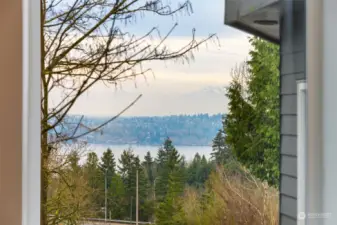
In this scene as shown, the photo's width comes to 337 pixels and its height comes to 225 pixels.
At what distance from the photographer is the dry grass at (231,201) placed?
3.55 ft

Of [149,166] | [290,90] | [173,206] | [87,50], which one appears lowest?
[173,206]

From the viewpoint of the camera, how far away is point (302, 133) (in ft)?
3.38

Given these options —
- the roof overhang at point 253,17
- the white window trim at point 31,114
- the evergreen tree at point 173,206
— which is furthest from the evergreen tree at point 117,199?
the roof overhang at point 253,17

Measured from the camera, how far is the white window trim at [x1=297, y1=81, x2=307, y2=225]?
1.02 meters

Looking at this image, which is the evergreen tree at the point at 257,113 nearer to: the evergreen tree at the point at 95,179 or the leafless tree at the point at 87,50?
the leafless tree at the point at 87,50

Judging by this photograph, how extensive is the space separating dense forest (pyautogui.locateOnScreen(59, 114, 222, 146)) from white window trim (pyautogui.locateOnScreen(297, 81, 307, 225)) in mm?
234

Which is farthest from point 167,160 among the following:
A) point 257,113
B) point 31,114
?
point 31,114

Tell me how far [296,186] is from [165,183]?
391 mm

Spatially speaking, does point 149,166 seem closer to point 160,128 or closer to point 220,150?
point 160,128

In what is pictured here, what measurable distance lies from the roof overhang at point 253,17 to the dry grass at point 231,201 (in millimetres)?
433

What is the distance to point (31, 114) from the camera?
991 mm

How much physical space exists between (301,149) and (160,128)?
1.38ft

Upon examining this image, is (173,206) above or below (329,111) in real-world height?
below
